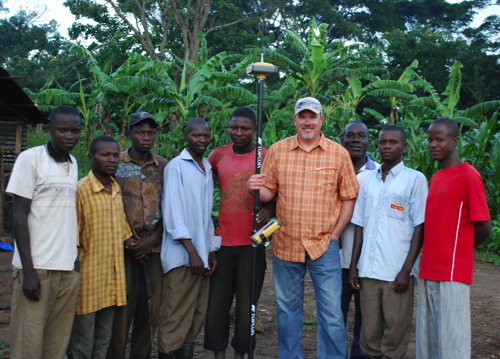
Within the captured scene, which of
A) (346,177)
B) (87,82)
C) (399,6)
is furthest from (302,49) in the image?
(399,6)

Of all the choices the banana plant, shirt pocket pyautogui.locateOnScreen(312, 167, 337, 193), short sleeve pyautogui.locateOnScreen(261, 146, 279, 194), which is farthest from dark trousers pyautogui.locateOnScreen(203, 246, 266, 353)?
the banana plant

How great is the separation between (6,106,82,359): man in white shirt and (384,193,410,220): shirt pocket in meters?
2.22

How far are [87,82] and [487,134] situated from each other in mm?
12280

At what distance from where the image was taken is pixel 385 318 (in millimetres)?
3252

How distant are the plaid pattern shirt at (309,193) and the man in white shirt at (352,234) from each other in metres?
0.43

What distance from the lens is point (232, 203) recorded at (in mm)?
Result: 3580

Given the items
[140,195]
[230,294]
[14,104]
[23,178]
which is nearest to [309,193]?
[230,294]

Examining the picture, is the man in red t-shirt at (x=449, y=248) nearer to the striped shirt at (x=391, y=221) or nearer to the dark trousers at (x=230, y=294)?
the striped shirt at (x=391, y=221)

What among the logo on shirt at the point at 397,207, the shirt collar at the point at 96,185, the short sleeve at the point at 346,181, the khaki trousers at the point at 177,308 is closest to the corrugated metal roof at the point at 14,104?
the shirt collar at the point at 96,185

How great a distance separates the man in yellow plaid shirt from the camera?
3.09 meters

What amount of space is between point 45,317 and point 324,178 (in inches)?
82.0

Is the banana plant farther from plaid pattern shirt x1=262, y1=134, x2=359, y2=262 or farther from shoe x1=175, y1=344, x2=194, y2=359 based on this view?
shoe x1=175, y1=344, x2=194, y2=359

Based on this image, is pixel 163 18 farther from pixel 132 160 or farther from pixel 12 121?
pixel 132 160

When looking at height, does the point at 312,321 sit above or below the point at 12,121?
below
